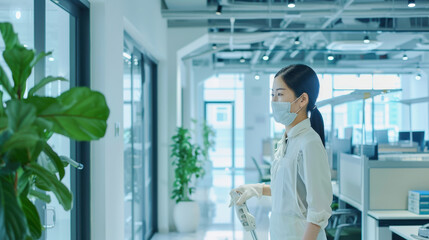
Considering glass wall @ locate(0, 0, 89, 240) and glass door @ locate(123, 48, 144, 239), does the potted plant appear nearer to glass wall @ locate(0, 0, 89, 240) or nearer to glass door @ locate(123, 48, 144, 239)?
glass door @ locate(123, 48, 144, 239)

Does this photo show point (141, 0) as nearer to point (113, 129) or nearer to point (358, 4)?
point (113, 129)

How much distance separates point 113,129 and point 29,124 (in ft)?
7.41

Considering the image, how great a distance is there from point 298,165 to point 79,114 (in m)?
1.01

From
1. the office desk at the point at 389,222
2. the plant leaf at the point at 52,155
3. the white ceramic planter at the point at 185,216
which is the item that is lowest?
the white ceramic planter at the point at 185,216

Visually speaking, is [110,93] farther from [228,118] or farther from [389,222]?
[228,118]

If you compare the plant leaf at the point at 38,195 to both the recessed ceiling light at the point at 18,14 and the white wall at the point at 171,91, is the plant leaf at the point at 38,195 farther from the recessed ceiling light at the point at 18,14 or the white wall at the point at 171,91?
the white wall at the point at 171,91

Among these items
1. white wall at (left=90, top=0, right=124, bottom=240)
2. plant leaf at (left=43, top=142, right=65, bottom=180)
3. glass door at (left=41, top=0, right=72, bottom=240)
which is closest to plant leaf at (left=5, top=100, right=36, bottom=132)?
plant leaf at (left=43, top=142, right=65, bottom=180)

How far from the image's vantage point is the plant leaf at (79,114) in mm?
1123

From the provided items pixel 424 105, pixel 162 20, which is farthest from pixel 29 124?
pixel 424 105

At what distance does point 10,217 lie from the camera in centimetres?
101

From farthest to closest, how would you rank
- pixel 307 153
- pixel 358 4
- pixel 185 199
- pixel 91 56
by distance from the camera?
pixel 185 199 → pixel 358 4 → pixel 91 56 → pixel 307 153

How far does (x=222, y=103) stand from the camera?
1558 cm

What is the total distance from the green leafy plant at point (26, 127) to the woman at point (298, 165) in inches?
36.1

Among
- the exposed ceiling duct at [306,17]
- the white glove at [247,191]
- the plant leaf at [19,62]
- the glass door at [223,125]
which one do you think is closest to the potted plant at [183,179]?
the exposed ceiling duct at [306,17]
